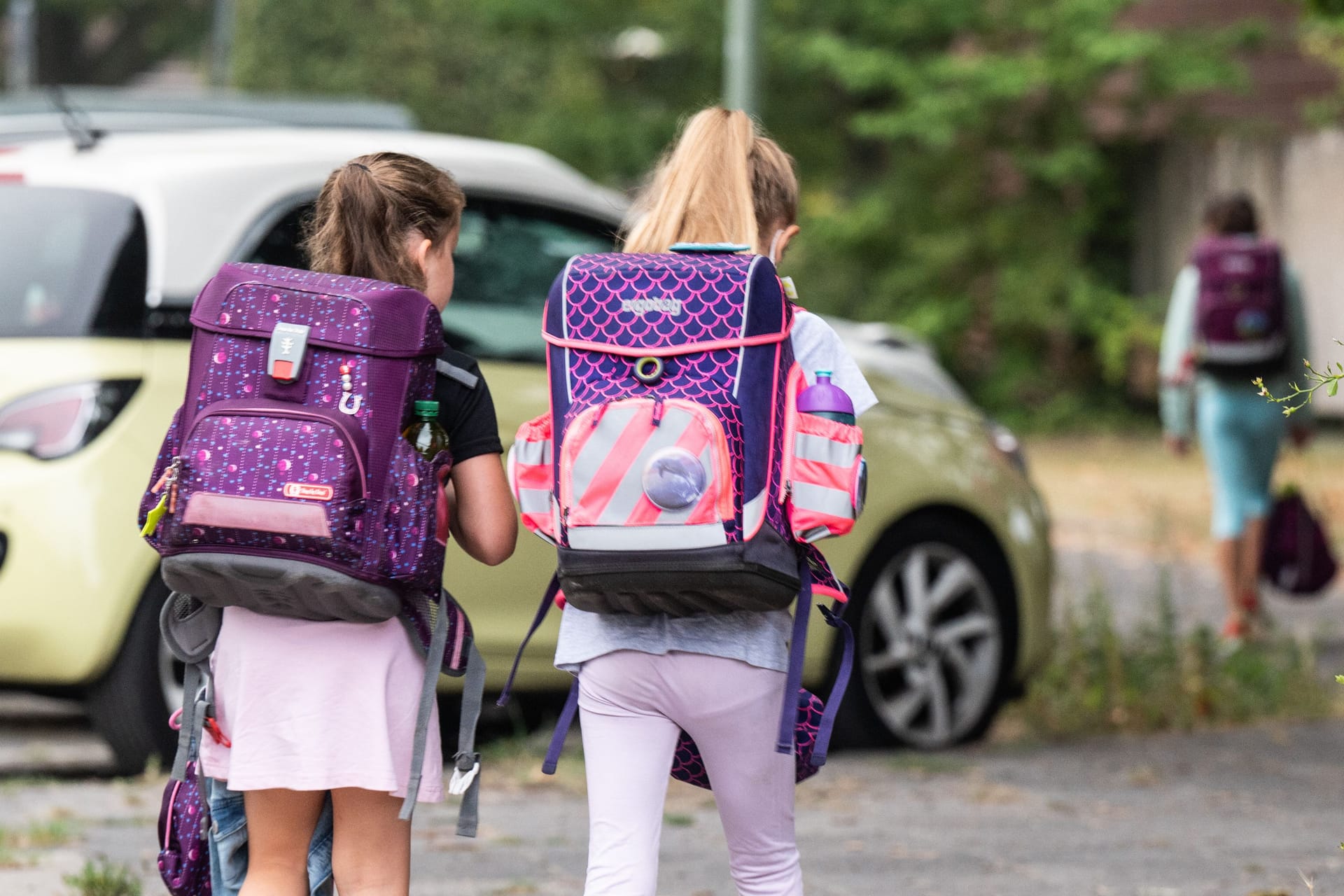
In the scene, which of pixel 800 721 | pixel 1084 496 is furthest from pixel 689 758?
pixel 1084 496

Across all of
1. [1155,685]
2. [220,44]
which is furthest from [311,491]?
[220,44]

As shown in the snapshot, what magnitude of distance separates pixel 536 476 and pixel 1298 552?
19.6 ft

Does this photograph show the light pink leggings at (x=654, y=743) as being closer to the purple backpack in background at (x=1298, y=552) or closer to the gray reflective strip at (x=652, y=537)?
the gray reflective strip at (x=652, y=537)

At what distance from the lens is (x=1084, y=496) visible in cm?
1529

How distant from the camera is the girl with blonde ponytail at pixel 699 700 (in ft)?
10.5

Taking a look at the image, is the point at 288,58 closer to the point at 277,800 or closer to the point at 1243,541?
the point at 1243,541

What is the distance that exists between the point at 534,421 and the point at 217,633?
2.04 ft

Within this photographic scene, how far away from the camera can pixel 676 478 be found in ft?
10.0

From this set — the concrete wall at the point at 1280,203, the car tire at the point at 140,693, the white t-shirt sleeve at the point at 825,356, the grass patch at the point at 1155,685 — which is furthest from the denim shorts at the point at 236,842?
the concrete wall at the point at 1280,203

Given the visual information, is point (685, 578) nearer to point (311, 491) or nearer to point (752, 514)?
point (752, 514)

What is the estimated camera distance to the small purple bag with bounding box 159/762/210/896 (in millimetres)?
3348

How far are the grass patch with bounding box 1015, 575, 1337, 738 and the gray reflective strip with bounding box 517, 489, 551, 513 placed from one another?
3924 mm

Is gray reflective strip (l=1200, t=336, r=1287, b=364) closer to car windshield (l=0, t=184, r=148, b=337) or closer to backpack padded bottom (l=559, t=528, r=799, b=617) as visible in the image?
car windshield (l=0, t=184, r=148, b=337)

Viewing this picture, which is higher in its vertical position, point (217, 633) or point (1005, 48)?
point (1005, 48)
